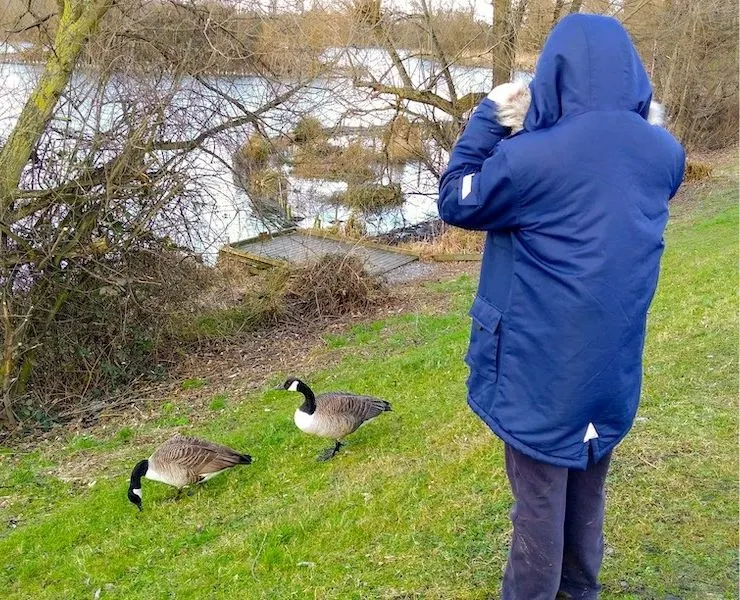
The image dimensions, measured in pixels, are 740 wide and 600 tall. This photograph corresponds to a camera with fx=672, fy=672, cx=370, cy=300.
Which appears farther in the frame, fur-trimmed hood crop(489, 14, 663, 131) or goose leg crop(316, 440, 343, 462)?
goose leg crop(316, 440, 343, 462)

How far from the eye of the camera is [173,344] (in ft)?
37.2

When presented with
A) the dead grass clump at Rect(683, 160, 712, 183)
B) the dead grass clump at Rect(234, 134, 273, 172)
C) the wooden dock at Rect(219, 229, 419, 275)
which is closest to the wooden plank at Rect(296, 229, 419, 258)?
the wooden dock at Rect(219, 229, 419, 275)

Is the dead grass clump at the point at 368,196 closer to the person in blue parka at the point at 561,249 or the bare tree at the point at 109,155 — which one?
the bare tree at the point at 109,155

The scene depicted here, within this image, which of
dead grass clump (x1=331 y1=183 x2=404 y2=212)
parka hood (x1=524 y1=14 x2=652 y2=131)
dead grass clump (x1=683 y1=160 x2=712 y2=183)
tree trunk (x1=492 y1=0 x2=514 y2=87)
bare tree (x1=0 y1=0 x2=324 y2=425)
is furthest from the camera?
dead grass clump (x1=683 y1=160 x2=712 y2=183)

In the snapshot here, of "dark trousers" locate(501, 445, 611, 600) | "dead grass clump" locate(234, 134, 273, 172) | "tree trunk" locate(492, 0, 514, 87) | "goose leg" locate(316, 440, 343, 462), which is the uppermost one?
"tree trunk" locate(492, 0, 514, 87)

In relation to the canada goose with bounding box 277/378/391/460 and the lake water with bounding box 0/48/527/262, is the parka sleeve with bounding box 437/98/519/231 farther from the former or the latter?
the lake water with bounding box 0/48/527/262

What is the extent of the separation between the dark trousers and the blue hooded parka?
5.6 inches

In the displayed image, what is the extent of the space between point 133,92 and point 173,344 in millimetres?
4342

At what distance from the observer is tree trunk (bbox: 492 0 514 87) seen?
17375 millimetres

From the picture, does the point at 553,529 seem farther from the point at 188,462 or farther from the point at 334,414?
the point at 188,462

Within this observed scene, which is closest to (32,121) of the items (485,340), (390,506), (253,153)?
(253,153)

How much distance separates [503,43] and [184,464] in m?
15.1

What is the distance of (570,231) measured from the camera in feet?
7.35

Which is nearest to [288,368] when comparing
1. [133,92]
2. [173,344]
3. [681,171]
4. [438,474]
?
[173,344]
